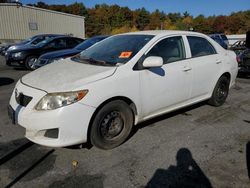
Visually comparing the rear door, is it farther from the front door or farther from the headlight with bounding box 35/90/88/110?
the headlight with bounding box 35/90/88/110

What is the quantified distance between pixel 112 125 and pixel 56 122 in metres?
0.86

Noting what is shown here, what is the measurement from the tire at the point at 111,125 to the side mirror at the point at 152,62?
2.11 feet

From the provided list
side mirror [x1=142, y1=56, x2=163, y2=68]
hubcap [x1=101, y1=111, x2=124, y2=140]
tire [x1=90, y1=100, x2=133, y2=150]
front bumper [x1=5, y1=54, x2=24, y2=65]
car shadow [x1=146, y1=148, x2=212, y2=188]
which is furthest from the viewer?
front bumper [x1=5, y1=54, x2=24, y2=65]

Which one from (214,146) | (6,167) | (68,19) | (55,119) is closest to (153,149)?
(214,146)

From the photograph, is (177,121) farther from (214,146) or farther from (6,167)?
(6,167)

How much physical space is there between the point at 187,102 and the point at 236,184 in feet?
6.58

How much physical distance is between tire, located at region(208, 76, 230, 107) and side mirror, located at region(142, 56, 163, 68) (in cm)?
215

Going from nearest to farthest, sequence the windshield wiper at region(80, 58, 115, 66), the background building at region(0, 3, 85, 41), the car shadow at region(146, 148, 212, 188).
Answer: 1. the car shadow at region(146, 148, 212, 188)
2. the windshield wiper at region(80, 58, 115, 66)
3. the background building at region(0, 3, 85, 41)

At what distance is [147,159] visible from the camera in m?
3.37

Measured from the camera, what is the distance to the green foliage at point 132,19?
74.3 meters

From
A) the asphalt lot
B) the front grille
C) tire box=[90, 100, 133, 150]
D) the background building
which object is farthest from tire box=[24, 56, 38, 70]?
the background building

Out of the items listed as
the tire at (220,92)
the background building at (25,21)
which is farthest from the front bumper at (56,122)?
the background building at (25,21)

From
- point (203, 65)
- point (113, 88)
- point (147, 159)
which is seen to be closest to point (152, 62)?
point (113, 88)

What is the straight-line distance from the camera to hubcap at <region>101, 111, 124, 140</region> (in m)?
3.50
